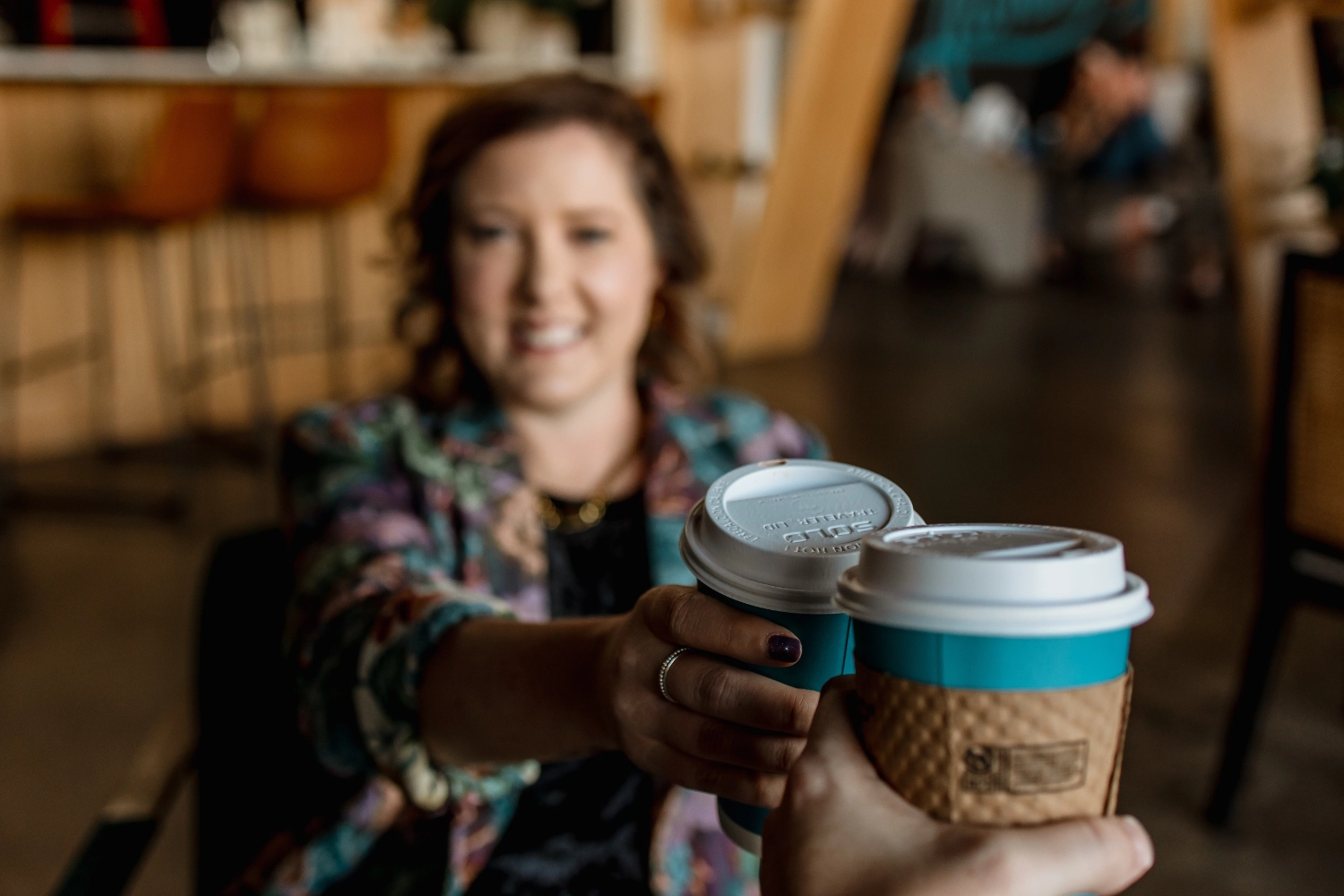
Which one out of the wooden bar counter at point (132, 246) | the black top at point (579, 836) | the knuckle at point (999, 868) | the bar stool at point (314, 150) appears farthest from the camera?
the wooden bar counter at point (132, 246)

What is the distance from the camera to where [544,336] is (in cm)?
118

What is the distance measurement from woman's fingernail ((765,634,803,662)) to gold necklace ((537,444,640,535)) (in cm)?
65

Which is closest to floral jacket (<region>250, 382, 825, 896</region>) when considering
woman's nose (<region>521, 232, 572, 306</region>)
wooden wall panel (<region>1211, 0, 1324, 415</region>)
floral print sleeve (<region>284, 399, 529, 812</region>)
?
floral print sleeve (<region>284, 399, 529, 812</region>)

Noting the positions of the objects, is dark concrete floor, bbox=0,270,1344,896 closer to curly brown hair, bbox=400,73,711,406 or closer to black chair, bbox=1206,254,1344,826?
black chair, bbox=1206,254,1344,826

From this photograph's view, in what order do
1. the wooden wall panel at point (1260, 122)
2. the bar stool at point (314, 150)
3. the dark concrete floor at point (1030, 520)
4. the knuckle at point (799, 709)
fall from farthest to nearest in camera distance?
the bar stool at point (314, 150)
the wooden wall panel at point (1260, 122)
the dark concrete floor at point (1030, 520)
the knuckle at point (799, 709)

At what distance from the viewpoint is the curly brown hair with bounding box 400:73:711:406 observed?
1.22 meters

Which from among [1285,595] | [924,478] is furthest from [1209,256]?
[1285,595]

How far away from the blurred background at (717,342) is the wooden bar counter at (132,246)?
0.5 inches

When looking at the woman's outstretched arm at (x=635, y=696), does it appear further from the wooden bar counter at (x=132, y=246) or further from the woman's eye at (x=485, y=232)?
the wooden bar counter at (x=132, y=246)

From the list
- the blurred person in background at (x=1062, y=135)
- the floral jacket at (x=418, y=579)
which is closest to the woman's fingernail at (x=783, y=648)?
the floral jacket at (x=418, y=579)

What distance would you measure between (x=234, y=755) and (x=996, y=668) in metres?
0.82

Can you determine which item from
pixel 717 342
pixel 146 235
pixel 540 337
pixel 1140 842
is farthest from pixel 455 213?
pixel 717 342

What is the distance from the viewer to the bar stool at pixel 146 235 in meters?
3.49

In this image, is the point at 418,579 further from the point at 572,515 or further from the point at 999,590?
the point at 999,590
